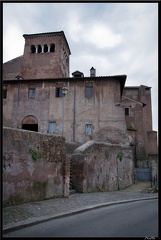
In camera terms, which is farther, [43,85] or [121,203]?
[43,85]

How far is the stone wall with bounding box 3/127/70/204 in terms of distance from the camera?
701 centimetres

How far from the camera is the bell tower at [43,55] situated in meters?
33.3

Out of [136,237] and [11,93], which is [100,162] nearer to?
[136,237]

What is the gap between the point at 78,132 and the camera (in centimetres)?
2319

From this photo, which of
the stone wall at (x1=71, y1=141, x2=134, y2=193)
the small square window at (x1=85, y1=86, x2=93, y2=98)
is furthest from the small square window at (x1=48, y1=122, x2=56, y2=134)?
the stone wall at (x1=71, y1=141, x2=134, y2=193)

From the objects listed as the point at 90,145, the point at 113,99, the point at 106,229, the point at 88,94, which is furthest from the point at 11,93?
the point at 106,229

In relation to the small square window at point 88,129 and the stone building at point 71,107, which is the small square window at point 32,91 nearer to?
the stone building at point 71,107

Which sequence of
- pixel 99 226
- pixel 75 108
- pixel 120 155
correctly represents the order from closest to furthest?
pixel 99 226 < pixel 120 155 < pixel 75 108

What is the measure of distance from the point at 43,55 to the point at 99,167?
2597 cm

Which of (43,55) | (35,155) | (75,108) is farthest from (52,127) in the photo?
(35,155)

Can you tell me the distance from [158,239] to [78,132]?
1884 centimetres

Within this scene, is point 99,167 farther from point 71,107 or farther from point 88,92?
point 88,92

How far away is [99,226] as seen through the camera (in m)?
5.52

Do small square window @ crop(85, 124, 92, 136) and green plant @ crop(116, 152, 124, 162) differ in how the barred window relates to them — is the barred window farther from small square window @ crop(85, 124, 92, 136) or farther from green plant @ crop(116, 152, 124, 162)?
green plant @ crop(116, 152, 124, 162)
